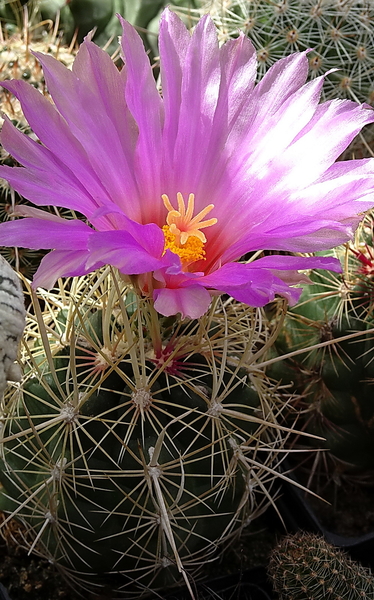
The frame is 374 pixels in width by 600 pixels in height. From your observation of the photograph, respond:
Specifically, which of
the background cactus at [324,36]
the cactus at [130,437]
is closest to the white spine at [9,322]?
the cactus at [130,437]

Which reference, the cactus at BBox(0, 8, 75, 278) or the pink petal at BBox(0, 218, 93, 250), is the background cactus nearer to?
the cactus at BBox(0, 8, 75, 278)

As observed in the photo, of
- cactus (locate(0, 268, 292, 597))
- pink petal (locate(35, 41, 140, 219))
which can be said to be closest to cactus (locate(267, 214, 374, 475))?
cactus (locate(0, 268, 292, 597))

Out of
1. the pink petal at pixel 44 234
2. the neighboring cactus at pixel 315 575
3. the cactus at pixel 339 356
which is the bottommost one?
the neighboring cactus at pixel 315 575

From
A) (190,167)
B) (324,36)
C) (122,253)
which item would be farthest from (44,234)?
(324,36)

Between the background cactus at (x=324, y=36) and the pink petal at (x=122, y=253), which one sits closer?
the pink petal at (x=122, y=253)

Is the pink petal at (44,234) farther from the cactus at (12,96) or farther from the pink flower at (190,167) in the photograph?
Result: the cactus at (12,96)

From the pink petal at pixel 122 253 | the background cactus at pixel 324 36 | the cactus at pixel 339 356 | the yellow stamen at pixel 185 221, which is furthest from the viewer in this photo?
the background cactus at pixel 324 36
